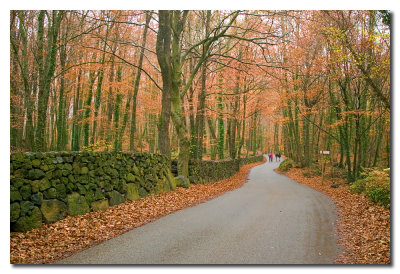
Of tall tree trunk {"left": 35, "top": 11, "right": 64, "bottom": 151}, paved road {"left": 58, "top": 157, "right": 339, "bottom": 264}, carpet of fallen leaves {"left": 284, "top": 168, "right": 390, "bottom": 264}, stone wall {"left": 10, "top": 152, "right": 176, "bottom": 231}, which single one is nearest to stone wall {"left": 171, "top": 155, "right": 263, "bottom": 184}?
stone wall {"left": 10, "top": 152, "right": 176, "bottom": 231}

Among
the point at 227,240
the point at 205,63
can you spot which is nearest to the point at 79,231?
the point at 227,240

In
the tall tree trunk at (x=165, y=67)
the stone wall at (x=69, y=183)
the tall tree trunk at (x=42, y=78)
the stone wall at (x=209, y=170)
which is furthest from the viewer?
the stone wall at (x=209, y=170)

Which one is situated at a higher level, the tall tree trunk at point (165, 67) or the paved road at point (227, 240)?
the tall tree trunk at point (165, 67)

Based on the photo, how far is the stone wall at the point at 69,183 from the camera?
13.0 ft

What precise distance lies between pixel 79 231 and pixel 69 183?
1.04 meters

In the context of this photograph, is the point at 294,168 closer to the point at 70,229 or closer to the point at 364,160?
the point at 364,160

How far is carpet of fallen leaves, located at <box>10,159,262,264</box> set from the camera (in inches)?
135

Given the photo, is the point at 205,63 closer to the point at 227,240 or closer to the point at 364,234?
the point at 227,240

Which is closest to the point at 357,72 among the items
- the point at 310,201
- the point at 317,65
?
the point at 317,65

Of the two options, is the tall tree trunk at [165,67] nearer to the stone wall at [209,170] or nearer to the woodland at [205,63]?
the woodland at [205,63]

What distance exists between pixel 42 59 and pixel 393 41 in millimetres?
8272

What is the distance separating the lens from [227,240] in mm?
4320

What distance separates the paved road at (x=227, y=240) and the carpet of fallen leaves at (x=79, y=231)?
0.24m

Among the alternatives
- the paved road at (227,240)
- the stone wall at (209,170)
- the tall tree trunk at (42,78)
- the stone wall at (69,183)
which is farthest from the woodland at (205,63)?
the paved road at (227,240)
